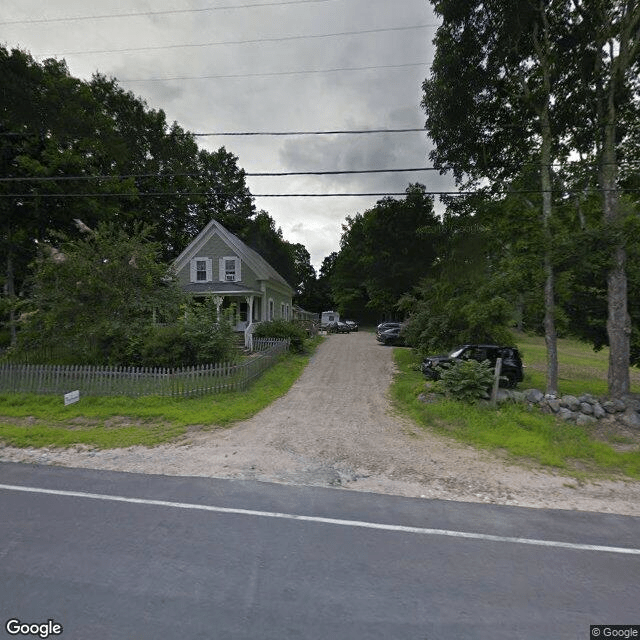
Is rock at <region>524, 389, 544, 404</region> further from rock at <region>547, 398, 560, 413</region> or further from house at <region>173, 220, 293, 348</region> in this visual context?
house at <region>173, 220, 293, 348</region>

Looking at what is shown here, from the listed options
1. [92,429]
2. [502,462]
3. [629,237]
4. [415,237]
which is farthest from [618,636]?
[415,237]

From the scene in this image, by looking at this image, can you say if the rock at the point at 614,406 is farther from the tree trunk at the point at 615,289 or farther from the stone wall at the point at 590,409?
the tree trunk at the point at 615,289

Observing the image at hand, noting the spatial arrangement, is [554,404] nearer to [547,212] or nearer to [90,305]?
[547,212]

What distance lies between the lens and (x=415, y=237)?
43.7m

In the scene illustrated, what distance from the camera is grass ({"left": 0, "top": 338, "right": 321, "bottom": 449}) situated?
23.3 ft

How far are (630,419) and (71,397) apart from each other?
13896 mm

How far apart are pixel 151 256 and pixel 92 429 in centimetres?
717

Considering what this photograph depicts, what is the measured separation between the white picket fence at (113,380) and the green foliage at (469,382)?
21.5ft

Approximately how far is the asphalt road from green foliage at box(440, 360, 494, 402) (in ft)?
16.6

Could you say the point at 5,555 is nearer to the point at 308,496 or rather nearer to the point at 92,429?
the point at 308,496

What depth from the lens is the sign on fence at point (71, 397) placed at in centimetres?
908

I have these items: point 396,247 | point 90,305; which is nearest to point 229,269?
point 90,305

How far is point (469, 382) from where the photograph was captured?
9484 mm

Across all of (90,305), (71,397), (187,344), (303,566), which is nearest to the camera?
(303,566)
